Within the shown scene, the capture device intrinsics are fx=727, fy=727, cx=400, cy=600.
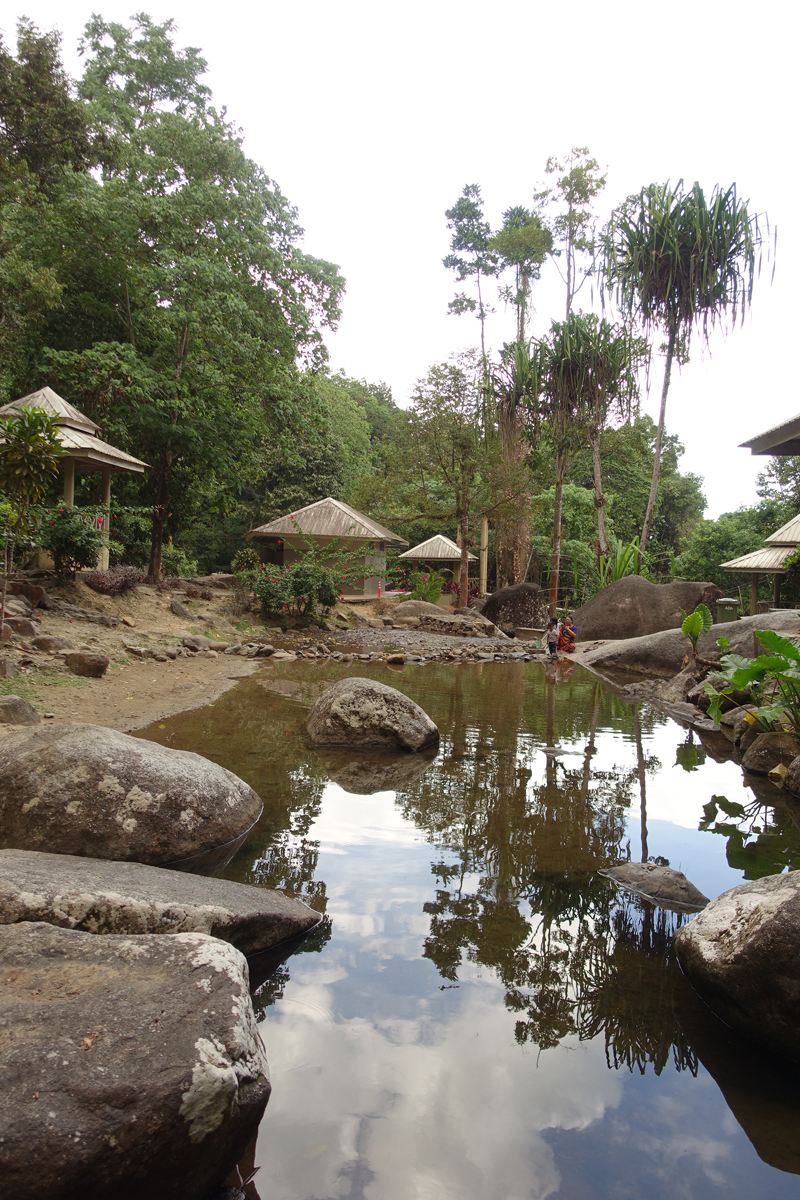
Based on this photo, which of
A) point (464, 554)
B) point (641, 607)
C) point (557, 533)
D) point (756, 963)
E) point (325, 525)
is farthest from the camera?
point (325, 525)

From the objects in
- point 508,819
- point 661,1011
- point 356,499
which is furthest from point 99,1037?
point 356,499

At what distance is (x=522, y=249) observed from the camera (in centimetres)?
2894

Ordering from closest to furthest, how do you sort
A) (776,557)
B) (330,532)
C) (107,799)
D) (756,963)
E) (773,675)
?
(756,963)
(107,799)
(773,675)
(776,557)
(330,532)

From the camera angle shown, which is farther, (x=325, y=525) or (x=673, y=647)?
(x=325, y=525)

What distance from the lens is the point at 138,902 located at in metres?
3.01

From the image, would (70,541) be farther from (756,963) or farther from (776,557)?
(776,557)

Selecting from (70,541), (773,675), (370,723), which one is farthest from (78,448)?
(773,675)

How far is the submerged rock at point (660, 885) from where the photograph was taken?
13.5ft

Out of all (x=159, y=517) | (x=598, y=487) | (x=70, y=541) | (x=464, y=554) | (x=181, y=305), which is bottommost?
(x=70, y=541)

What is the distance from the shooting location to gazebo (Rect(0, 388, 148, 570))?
47.8 feet

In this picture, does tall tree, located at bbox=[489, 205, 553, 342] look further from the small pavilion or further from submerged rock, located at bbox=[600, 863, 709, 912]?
submerged rock, located at bbox=[600, 863, 709, 912]

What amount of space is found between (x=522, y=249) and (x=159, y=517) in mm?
19169

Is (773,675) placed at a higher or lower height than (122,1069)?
higher

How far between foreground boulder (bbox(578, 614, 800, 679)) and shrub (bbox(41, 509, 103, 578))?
9.96 meters
